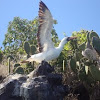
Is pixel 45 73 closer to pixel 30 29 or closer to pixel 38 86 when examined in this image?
pixel 38 86

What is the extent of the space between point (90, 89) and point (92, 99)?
1.84 feet

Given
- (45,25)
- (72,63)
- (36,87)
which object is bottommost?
(36,87)

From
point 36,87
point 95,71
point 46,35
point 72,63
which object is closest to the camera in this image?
point 36,87

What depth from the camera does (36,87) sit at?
22.2 ft

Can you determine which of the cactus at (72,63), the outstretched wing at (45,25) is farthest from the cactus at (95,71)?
the outstretched wing at (45,25)

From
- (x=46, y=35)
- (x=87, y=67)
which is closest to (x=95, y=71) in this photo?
(x=87, y=67)

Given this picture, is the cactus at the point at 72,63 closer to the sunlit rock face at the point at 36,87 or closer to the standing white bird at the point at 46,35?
the standing white bird at the point at 46,35

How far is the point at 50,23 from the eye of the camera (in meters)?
8.55

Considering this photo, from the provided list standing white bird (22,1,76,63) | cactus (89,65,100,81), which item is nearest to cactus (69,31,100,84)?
cactus (89,65,100,81)

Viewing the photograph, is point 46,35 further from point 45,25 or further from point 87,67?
point 87,67

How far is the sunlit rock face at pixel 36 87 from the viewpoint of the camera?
679 cm

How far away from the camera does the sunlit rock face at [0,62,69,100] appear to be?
6787mm

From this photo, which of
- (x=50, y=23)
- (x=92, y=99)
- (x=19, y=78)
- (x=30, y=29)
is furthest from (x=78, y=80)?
(x=30, y=29)

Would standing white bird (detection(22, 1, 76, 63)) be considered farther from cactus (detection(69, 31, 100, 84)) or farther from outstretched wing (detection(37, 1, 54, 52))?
cactus (detection(69, 31, 100, 84))
